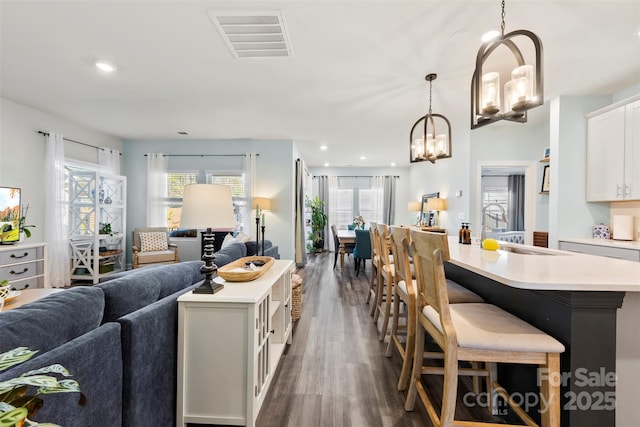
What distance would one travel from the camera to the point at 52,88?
3420 mm

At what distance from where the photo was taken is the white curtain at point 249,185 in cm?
566

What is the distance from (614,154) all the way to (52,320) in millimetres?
4780

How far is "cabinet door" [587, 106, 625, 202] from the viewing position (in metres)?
3.10

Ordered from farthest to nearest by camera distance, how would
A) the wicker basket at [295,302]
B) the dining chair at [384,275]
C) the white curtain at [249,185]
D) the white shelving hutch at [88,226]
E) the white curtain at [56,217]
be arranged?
the white curtain at [249,185]
the white shelving hutch at [88,226]
the white curtain at [56,217]
the wicker basket at [295,302]
the dining chair at [384,275]

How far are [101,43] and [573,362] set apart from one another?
386 cm

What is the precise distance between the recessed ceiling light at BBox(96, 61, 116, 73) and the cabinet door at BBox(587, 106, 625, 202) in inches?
210

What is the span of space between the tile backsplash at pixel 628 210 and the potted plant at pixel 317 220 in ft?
19.2

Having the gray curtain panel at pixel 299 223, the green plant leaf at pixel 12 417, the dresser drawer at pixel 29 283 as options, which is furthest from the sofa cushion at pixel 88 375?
the gray curtain panel at pixel 299 223

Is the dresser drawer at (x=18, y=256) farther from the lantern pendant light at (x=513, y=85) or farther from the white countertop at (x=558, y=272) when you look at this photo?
the lantern pendant light at (x=513, y=85)

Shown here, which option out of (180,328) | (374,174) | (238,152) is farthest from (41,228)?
(374,174)

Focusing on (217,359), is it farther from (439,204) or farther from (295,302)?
(439,204)

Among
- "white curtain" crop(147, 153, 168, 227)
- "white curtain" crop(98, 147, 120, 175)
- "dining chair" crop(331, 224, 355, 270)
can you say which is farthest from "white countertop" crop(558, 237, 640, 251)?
"white curtain" crop(98, 147, 120, 175)

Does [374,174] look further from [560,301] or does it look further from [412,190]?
[560,301]

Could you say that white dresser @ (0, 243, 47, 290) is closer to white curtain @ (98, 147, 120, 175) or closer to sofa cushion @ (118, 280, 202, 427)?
white curtain @ (98, 147, 120, 175)
